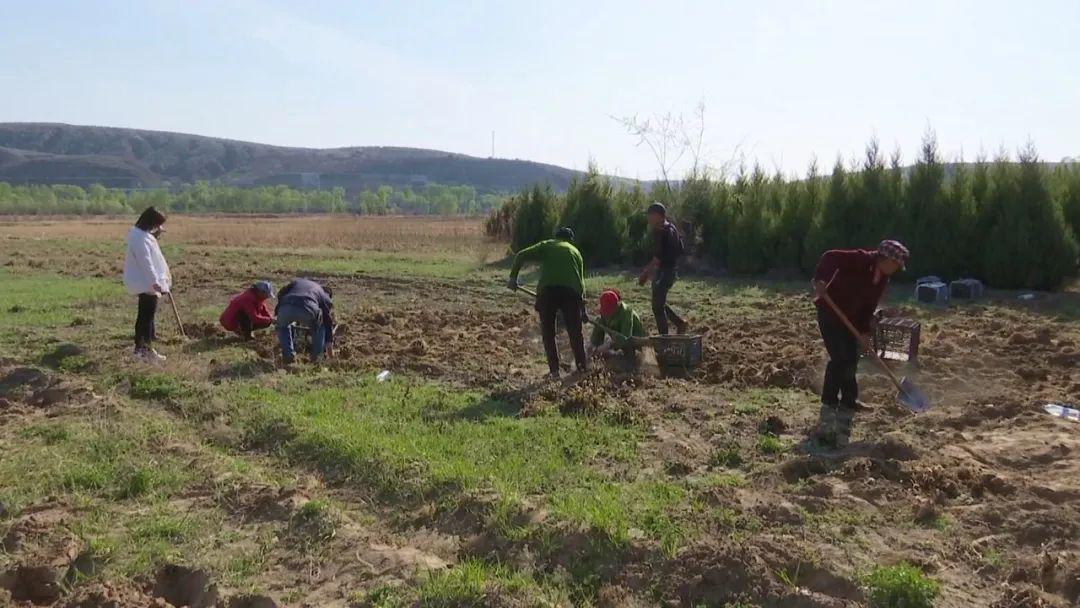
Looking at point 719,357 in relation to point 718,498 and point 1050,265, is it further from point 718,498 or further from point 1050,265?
point 1050,265

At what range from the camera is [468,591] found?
4.34m

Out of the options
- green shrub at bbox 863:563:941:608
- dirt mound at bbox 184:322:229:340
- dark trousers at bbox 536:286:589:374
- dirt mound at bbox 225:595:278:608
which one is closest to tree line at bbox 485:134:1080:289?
dark trousers at bbox 536:286:589:374

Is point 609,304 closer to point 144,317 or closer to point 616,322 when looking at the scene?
point 616,322

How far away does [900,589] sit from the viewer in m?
4.12

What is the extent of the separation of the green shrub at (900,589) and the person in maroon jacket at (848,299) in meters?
3.25

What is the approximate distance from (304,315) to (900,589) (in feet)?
22.6

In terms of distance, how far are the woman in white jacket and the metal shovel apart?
6.92 m

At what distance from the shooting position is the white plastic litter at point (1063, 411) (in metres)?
7.15

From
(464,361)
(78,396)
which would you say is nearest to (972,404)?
(464,361)

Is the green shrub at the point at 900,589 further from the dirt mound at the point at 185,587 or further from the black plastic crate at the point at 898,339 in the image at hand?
the black plastic crate at the point at 898,339

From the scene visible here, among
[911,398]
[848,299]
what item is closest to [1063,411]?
[911,398]

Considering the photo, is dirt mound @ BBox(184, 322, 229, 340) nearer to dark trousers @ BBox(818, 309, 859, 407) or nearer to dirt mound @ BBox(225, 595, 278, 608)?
dirt mound @ BBox(225, 595, 278, 608)

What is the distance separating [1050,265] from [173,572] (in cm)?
1598

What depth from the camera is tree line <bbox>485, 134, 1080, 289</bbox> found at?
1625 centimetres
